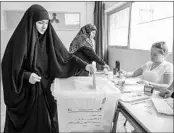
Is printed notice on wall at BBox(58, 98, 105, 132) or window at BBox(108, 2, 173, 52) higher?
window at BBox(108, 2, 173, 52)

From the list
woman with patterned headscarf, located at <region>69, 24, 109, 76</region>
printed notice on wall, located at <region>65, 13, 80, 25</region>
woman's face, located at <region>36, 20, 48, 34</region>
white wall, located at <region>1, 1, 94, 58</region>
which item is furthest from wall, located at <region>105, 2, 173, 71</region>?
woman's face, located at <region>36, 20, 48, 34</region>

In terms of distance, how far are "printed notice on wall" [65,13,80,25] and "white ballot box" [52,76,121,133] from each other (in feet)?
10.1

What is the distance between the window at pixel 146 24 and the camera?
83.9 inches

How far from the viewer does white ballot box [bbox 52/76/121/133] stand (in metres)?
1.02

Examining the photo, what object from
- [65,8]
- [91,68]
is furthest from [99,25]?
[91,68]

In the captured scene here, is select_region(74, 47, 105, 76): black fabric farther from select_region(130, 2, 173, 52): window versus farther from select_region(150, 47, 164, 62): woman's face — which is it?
select_region(130, 2, 173, 52): window

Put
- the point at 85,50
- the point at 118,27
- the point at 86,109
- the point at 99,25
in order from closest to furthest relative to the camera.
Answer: the point at 86,109 → the point at 85,50 → the point at 118,27 → the point at 99,25

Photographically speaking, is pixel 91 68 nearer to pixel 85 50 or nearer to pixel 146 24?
pixel 85 50

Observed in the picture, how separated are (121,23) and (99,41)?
0.67 meters

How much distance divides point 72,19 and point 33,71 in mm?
2895

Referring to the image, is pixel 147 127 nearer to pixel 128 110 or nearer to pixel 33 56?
pixel 128 110

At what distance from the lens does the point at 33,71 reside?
1.29 metres

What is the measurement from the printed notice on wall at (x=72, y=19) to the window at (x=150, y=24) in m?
1.56

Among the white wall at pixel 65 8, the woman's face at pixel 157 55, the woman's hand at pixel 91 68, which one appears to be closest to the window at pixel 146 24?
the woman's face at pixel 157 55
